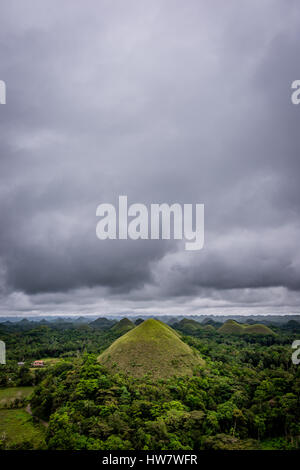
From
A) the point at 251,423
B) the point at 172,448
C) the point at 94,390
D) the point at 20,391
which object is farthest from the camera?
the point at 20,391

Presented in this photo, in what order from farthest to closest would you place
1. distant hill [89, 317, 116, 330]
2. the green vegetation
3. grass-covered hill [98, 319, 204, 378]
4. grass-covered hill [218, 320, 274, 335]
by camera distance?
Result: distant hill [89, 317, 116, 330] → grass-covered hill [218, 320, 274, 335] → the green vegetation → grass-covered hill [98, 319, 204, 378]

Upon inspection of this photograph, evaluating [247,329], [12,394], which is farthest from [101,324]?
[12,394]

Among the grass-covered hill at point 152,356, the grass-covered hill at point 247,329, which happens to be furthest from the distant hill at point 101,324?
the grass-covered hill at point 152,356

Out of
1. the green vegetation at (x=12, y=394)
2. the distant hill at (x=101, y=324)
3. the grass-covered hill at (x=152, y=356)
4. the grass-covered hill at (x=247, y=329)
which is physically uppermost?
the grass-covered hill at (x=152, y=356)

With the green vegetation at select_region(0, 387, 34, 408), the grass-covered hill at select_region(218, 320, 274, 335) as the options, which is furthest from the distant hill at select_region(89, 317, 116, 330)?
the green vegetation at select_region(0, 387, 34, 408)

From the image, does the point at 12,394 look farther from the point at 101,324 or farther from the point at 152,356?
the point at 101,324

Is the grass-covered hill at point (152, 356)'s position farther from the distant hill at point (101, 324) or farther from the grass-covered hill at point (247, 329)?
the distant hill at point (101, 324)

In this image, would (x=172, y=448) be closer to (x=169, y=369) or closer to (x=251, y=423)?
(x=251, y=423)

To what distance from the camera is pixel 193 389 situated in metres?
23.3

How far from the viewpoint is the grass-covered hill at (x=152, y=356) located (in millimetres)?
28719

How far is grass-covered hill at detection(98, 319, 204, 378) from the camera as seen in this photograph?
2872cm

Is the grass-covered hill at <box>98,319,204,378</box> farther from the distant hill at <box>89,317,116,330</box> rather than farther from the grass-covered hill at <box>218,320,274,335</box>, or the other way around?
the distant hill at <box>89,317,116,330</box>
